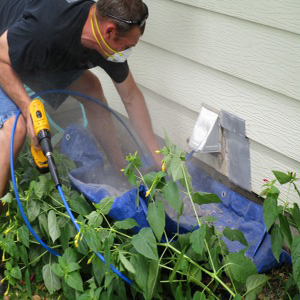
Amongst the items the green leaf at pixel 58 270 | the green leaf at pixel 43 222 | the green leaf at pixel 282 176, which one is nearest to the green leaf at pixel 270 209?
the green leaf at pixel 282 176

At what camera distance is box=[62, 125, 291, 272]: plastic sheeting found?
2193 mm

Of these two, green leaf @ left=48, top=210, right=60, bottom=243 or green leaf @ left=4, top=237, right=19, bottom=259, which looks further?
green leaf @ left=4, top=237, right=19, bottom=259

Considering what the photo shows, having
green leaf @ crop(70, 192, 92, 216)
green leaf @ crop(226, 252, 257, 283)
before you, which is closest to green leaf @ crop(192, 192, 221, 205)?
green leaf @ crop(226, 252, 257, 283)

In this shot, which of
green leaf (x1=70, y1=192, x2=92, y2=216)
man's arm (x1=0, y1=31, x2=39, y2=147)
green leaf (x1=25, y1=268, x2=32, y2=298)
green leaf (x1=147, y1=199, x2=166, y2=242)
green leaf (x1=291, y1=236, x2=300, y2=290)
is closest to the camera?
green leaf (x1=291, y1=236, x2=300, y2=290)

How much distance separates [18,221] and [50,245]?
0.20 meters

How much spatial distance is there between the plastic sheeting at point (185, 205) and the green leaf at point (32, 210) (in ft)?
0.81

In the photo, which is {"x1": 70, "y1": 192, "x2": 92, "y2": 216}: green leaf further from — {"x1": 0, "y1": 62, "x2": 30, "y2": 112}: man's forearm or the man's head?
the man's head

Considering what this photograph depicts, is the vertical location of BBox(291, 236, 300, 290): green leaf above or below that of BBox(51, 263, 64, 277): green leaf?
above

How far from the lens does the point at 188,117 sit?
299 centimetres

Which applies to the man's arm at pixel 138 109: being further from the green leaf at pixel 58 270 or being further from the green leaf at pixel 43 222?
the green leaf at pixel 58 270

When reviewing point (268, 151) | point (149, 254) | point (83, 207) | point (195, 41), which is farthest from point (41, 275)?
point (195, 41)

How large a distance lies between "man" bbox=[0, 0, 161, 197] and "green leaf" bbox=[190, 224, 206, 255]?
0.84 meters

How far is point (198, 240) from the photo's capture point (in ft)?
6.27

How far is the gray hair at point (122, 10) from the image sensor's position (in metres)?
2.28
